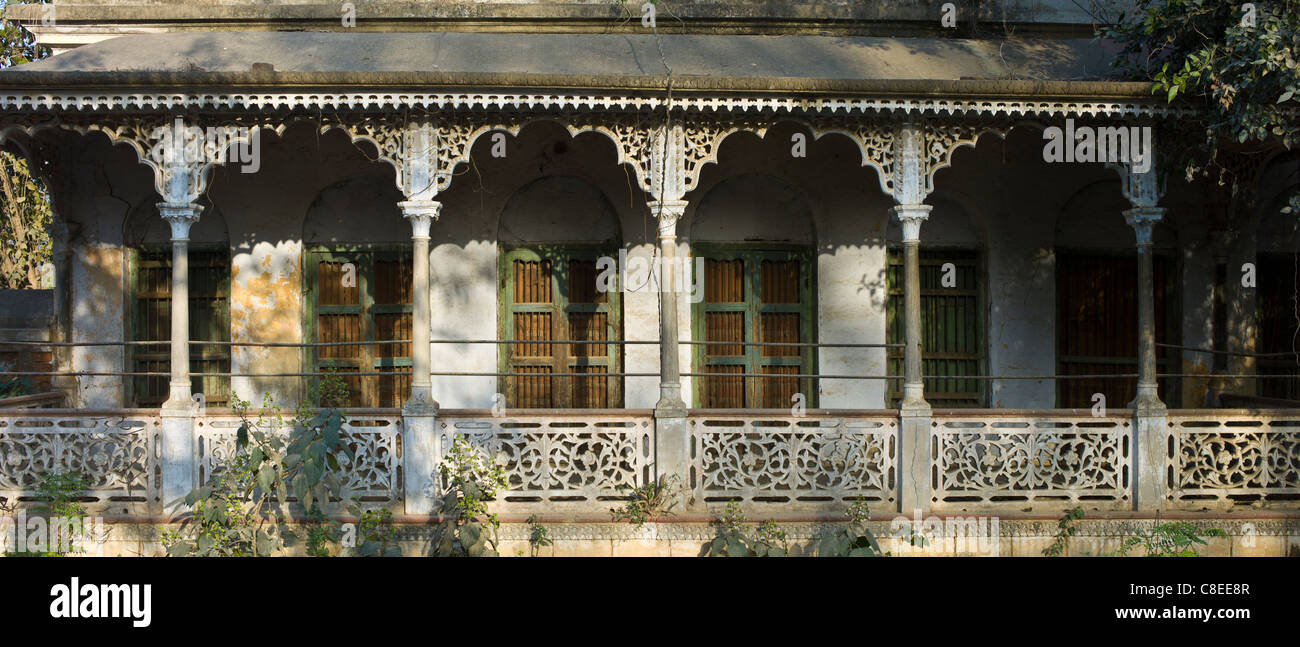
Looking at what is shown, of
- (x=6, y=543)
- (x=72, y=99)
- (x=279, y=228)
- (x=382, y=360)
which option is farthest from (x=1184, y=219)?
(x=6, y=543)

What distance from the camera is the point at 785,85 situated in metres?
Answer: 7.33

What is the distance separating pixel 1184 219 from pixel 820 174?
4.04 meters

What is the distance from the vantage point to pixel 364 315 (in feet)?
32.0

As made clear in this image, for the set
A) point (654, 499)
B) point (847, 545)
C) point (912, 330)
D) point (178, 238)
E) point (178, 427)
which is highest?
point (178, 238)

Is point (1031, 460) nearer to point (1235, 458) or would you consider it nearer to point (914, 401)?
point (914, 401)

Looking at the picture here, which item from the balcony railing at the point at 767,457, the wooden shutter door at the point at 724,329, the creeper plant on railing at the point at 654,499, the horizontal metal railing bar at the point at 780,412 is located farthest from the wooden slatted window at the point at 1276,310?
the creeper plant on railing at the point at 654,499

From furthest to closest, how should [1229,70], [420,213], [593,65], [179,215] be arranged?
[593,65], [420,213], [179,215], [1229,70]

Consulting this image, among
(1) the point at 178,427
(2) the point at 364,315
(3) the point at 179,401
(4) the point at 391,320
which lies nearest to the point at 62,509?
(1) the point at 178,427

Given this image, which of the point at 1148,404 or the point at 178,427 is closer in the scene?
the point at 178,427

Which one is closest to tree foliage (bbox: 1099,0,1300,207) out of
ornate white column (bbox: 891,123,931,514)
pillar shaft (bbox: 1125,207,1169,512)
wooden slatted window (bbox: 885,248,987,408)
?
pillar shaft (bbox: 1125,207,1169,512)

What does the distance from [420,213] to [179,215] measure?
2.02 m

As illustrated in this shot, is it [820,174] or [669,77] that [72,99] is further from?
[820,174]

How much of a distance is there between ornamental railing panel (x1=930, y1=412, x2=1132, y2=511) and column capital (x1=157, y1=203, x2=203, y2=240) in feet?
21.8

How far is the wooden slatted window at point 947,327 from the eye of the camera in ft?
32.4
